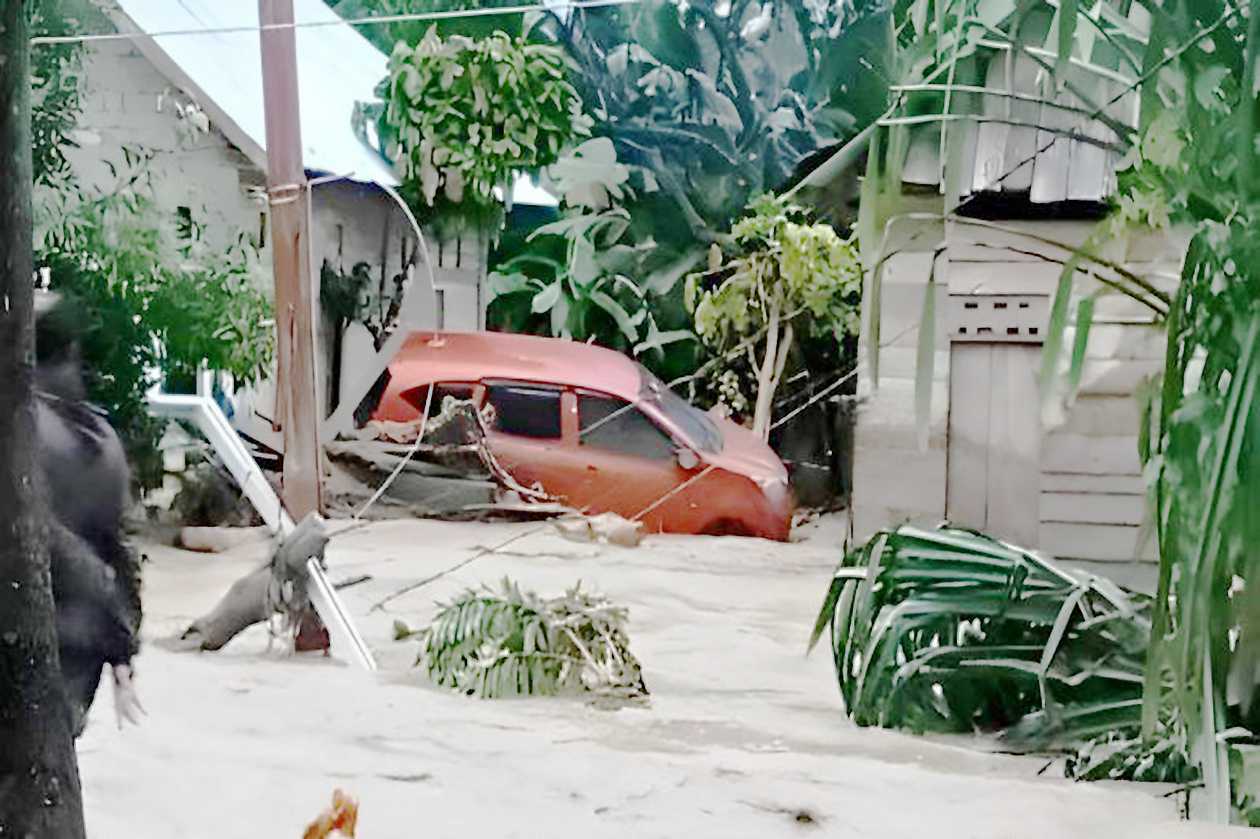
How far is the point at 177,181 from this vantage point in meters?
2.29

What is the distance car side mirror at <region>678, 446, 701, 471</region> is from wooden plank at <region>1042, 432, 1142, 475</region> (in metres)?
0.48

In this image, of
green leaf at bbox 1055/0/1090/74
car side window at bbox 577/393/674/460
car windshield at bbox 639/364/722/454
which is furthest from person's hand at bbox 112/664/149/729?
green leaf at bbox 1055/0/1090/74

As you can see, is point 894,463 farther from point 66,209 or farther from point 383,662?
point 66,209

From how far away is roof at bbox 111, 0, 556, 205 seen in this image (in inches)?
86.0

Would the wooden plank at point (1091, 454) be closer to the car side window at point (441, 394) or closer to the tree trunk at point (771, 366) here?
the tree trunk at point (771, 366)

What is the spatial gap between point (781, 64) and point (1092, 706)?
0.98 m

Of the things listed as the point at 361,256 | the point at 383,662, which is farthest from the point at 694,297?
the point at 383,662

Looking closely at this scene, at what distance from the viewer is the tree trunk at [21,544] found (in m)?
1.98

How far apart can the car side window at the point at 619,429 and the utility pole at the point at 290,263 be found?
44 cm

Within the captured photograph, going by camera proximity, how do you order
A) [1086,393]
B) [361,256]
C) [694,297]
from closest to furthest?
[1086,393], [694,297], [361,256]

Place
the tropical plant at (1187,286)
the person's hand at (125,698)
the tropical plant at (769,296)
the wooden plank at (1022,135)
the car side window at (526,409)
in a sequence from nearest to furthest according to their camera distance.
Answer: the tropical plant at (1187,286) < the wooden plank at (1022,135) < the tropical plant at (769,296) < the car side window at (526,409) < the person's hand at (125,698)

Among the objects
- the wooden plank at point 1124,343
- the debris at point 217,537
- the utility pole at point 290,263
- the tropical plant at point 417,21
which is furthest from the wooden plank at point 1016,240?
the debris at point 217,537

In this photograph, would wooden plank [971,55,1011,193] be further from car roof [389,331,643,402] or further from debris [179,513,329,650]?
debris [179,513,329,650]

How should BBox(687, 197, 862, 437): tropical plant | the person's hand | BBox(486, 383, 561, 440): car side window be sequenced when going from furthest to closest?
the person's hand, BBox(486, 383, 561, 440): car side window, BBox(687, 197, 862, 437): tropical plant
